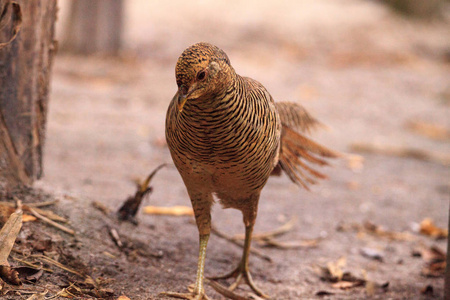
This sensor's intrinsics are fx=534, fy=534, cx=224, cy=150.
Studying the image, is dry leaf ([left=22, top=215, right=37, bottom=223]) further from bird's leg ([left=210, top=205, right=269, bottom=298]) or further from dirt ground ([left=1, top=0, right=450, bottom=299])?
bird's leg ([left=210, top=205, right=269, bottom=298])

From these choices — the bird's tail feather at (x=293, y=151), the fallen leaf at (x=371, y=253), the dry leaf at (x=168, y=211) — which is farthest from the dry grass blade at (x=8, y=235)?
the fallen leaf at (x=371, y=253)

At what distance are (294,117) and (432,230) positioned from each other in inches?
82.4

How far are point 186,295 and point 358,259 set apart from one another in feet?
6.33

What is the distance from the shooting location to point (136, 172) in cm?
559

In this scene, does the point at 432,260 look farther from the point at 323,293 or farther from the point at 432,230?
the point at 323,293

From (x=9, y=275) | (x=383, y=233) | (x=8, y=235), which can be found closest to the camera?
(x=9, y=275)

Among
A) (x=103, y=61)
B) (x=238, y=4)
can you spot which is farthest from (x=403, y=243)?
(x=238, y=4)

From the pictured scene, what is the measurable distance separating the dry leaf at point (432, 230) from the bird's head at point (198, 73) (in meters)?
3.31

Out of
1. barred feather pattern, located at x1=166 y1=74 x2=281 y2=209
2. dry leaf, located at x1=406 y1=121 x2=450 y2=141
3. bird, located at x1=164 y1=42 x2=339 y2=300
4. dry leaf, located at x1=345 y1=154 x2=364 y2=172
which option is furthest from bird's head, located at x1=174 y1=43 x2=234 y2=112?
dry leaf, located at x1=406 y1=121 x2=450 y2=141

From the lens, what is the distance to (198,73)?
2238 mm

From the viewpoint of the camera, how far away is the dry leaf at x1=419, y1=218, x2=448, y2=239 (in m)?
4.86

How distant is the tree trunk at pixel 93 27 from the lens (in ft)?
33.4

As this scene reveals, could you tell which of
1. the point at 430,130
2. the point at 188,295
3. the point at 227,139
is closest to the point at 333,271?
the point at 188,295

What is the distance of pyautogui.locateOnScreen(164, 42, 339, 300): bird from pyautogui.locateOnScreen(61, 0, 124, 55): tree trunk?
8.01 m
